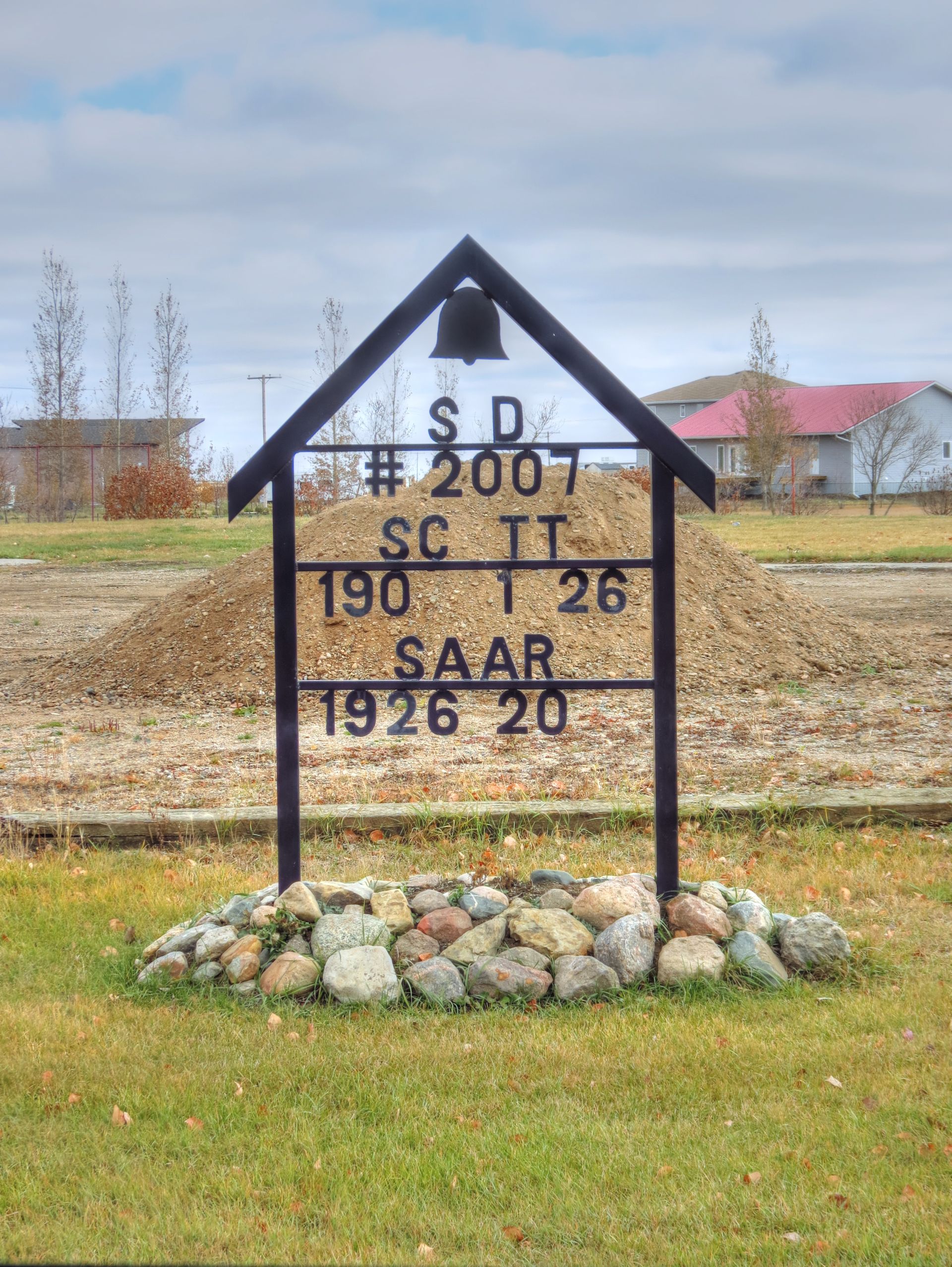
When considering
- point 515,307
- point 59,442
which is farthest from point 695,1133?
point 59,442

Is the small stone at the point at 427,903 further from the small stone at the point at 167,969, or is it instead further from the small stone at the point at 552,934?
the small stone at the point at 167,969

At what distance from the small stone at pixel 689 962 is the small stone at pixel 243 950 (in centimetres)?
139

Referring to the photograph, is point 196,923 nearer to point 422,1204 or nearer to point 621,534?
point 422,1204

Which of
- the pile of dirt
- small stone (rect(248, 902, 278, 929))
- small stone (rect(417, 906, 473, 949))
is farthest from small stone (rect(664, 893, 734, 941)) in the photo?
the pile of dirt

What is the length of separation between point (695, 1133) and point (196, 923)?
212 cm

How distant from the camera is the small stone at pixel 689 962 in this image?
407 centimetres

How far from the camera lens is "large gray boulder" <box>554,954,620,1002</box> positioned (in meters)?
4.02

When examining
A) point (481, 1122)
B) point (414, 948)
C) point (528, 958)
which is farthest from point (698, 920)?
point (481, 1122)

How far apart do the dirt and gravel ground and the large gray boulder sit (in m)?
2.29

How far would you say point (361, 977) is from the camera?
13.1ft

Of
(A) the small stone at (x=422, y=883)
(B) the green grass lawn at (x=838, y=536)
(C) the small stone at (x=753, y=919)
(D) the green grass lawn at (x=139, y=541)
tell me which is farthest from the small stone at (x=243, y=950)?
(D) the green grass lawn at (x=139, y=541)

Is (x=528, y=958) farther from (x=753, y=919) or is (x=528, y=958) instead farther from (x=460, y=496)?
(x=460, y=496)

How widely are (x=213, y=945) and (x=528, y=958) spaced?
112 centimetres

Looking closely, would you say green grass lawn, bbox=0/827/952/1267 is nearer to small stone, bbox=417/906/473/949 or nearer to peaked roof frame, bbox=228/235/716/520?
small stone, bbox=417/906/473/949
